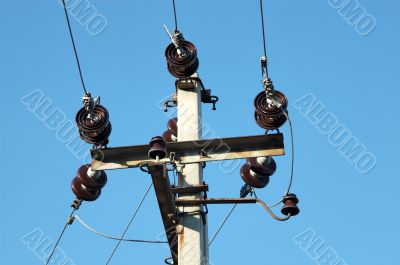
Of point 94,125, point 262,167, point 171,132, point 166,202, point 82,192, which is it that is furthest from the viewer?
point 171,132

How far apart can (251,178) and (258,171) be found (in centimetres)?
22

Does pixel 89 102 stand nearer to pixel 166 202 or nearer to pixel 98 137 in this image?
pixel 98 137

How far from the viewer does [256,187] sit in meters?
11.0

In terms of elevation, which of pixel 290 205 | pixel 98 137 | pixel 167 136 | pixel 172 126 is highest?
pixel 172 126

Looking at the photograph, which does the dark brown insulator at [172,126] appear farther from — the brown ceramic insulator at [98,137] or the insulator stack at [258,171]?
the brown ceramic insulator at [98,137]

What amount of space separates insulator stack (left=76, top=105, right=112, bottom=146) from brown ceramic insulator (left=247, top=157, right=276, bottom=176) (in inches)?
75.1

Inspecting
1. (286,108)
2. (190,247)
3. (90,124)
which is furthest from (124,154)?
(286,108)

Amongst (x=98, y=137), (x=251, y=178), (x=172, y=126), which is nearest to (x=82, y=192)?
(x=98, y=137)

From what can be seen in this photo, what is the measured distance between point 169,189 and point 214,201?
2.69ft

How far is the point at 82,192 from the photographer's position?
11.0 metres

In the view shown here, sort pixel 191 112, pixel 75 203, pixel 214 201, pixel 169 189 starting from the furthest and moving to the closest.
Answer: pixel 75 203 < pixel 191 112 < pixel 214 201 < pixel 169 189

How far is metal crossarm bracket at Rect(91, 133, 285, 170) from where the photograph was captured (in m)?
9.80

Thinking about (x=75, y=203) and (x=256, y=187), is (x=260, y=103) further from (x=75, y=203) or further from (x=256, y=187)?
(x=75, y=203)

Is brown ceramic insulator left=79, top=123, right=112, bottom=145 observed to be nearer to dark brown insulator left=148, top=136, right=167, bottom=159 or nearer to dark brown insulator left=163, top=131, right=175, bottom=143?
dark brown insulator left=148, top=136, right=167, bottom=159
